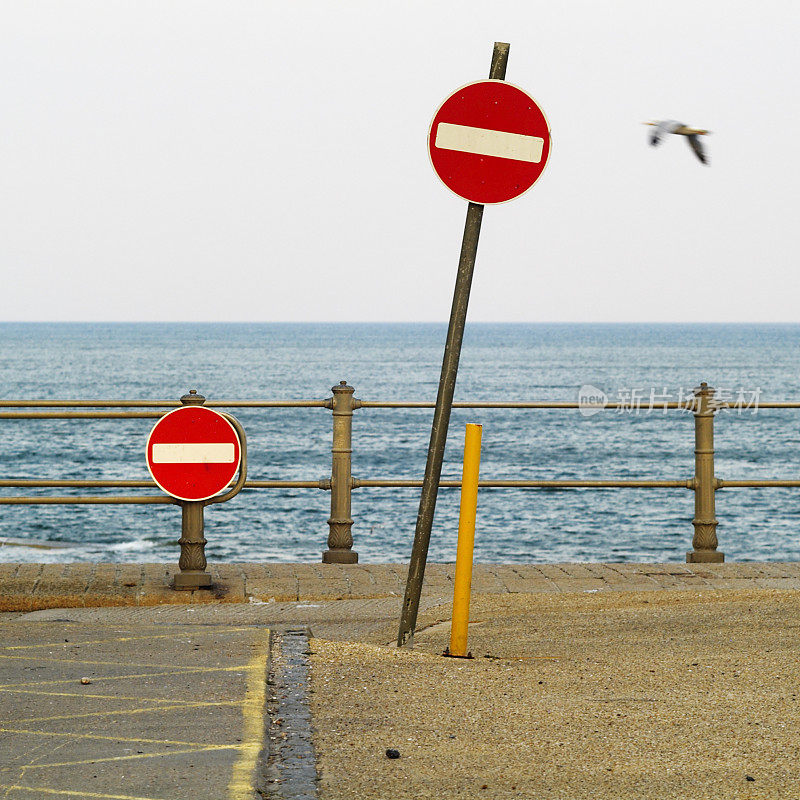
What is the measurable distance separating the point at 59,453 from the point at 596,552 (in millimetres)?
25514

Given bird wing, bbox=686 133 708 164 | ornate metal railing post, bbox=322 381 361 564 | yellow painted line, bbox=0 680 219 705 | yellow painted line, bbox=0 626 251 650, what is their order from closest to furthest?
1. yellow painted line, bbox=0 680 219 705
2. yellow painted line, bbox=0 626 251 650
3. bird wing, bbox=686 133 708 164
4. ornate metal railing post, bbox=322 381 361 564

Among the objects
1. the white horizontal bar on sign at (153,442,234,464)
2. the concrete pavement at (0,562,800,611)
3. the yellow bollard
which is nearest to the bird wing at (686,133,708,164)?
the yellow bollard

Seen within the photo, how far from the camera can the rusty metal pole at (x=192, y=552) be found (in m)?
6.54

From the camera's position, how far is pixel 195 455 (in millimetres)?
6438

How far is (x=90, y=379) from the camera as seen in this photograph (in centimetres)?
8406

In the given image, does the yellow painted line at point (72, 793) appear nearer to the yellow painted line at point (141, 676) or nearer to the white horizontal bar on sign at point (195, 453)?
the yellow painted line at point (141, 676)

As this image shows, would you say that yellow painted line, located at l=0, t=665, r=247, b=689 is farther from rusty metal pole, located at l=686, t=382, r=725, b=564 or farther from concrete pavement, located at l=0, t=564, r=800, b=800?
rusty metal pole, located at l=686, t=382, r=725, b=564

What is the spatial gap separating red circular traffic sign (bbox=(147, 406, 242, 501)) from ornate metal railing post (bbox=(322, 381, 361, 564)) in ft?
3.61

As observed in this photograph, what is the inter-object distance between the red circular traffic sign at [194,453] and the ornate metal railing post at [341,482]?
1101 mm

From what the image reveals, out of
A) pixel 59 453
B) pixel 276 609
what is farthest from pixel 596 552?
pixel 59 453

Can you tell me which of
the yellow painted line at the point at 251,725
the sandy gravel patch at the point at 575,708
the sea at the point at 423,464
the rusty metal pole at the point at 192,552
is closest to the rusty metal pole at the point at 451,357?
the sandy gravel patch at the point at 575,708

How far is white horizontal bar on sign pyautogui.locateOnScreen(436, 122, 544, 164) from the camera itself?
4.64 m

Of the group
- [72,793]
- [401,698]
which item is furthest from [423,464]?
[72,793]

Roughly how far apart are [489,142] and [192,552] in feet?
9.77
